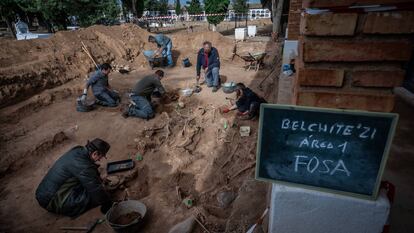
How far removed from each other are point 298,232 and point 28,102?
9.16 m

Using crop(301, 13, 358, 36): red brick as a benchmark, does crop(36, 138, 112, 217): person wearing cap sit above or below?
below

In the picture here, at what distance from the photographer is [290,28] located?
7086 millimetres

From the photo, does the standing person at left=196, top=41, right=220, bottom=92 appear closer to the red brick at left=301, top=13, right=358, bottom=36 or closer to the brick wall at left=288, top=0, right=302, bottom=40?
the brick wall at left=288, top=0, right=302, bottom=40

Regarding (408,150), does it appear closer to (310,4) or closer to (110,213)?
(310,4)

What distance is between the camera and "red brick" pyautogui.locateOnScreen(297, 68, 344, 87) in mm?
1321

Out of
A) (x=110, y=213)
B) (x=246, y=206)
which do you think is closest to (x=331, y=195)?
(x=246, y=206)

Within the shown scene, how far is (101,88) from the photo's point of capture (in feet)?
25.7

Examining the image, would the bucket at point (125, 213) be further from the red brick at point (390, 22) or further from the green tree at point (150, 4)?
the green tree at point (150, 4)

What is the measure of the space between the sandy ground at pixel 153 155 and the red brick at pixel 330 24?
2.26m

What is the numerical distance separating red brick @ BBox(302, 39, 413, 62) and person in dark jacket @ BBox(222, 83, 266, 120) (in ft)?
15.6

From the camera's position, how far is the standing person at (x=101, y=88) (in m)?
7.73

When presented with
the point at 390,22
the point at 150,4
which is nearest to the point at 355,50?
the point at 390,22

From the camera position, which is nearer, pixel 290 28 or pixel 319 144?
pixel 319 144

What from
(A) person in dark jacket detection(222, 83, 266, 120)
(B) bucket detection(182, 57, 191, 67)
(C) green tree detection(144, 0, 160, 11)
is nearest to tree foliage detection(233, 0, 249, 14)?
(C) green tree detection(144, 0, 160, 11)
